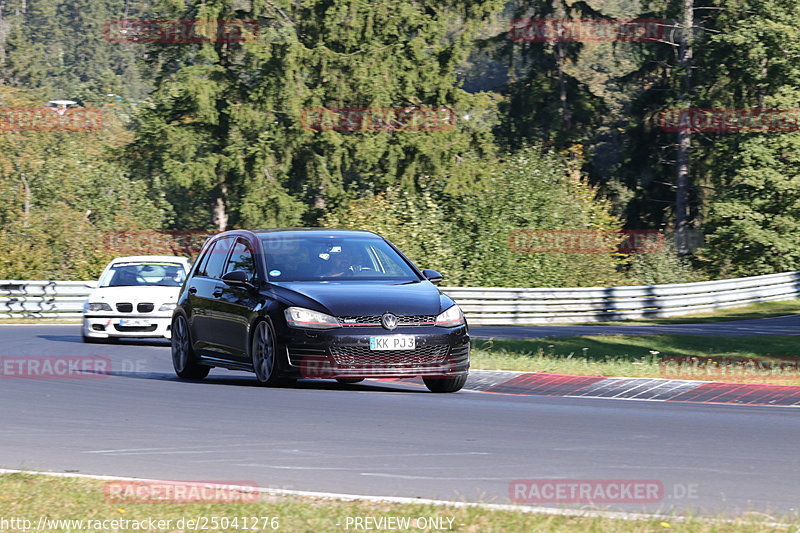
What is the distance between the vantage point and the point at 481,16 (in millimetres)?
62719

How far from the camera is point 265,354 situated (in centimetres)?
1376

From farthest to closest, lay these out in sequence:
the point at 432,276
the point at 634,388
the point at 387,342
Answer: the point at 634,388, the point at 432,276, the point at 387,342

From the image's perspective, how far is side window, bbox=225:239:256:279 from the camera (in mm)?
14602

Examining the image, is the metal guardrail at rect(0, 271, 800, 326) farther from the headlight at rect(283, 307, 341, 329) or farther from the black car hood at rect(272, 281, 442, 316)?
the headlight at rect(283, 307, 341, 329)

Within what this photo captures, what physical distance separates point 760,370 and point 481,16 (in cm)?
4493

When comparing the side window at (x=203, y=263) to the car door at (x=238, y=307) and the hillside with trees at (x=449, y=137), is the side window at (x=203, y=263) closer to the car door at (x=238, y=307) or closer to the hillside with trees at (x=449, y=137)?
the car door at (x=238, y=307)

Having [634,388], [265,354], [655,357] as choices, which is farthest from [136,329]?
[634,388]

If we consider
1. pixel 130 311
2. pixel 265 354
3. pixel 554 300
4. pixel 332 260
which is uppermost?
pixel 332 260

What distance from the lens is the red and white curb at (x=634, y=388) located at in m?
14.2

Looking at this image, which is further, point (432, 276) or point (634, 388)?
point (634, 388)

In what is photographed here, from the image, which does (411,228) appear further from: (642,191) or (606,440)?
(606,440)

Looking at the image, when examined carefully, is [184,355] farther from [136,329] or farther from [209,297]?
[136,329]

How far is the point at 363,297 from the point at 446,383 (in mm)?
1550

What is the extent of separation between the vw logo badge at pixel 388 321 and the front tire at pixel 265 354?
3.69 feet
